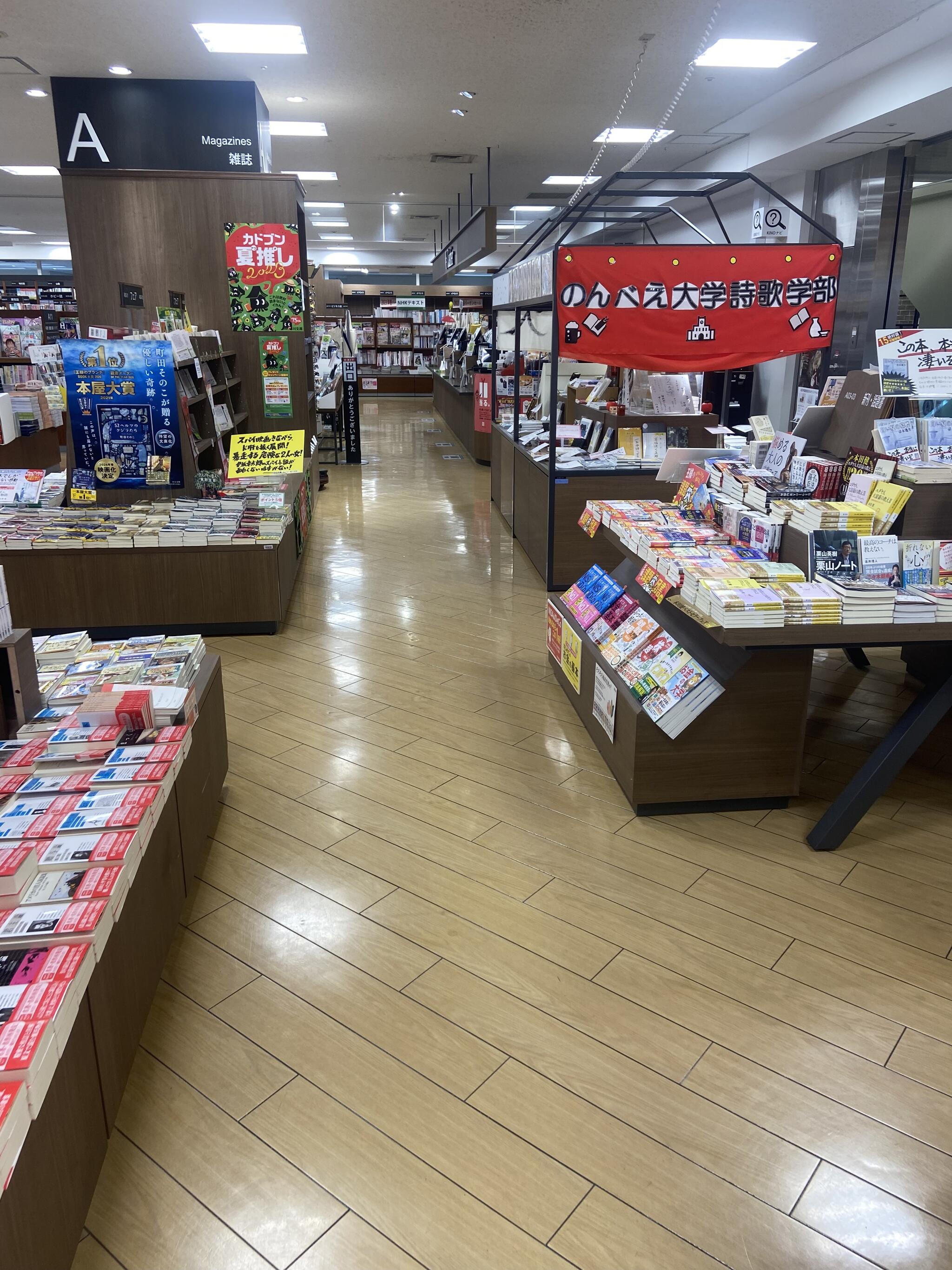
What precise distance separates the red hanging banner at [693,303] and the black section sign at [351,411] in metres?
6.70

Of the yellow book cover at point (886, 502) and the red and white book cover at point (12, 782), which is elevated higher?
the yellow book cover at point (886, 502)

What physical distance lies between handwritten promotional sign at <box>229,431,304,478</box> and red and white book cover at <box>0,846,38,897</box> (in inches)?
178

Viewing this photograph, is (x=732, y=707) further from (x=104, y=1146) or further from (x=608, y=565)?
(x=608, y=565)

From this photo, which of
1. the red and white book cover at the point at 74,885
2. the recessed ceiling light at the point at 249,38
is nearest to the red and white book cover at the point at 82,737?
the red and white book cover at the point at 74,885

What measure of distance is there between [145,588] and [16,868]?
131 inches

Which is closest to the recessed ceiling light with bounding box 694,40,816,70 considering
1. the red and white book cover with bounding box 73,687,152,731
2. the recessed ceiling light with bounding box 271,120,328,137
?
the recessed ceiling light with bounding box 271,120,328,137

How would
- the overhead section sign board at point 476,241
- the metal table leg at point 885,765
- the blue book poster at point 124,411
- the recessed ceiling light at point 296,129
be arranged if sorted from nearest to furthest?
the metal table leg at point 885,765 → the blue book poster at point 124,411 → the recessed ceiling light at point 296,129 → the overhead section sign board at point 476,241

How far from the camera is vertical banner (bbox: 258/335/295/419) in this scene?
24.3 ft

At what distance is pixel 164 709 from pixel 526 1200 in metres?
1.66

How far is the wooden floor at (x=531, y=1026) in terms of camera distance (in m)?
1.82

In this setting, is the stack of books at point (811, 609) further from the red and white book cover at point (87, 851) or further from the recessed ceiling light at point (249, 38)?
the recessed ceiling light at point (249, 38)

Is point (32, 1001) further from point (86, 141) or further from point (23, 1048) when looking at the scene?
point (86, 141)

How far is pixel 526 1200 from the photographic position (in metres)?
1.87

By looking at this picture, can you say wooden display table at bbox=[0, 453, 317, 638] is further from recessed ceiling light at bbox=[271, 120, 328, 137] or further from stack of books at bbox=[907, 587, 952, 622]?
recessed ceiling light at bbox=[271, 120, 328, 137]
